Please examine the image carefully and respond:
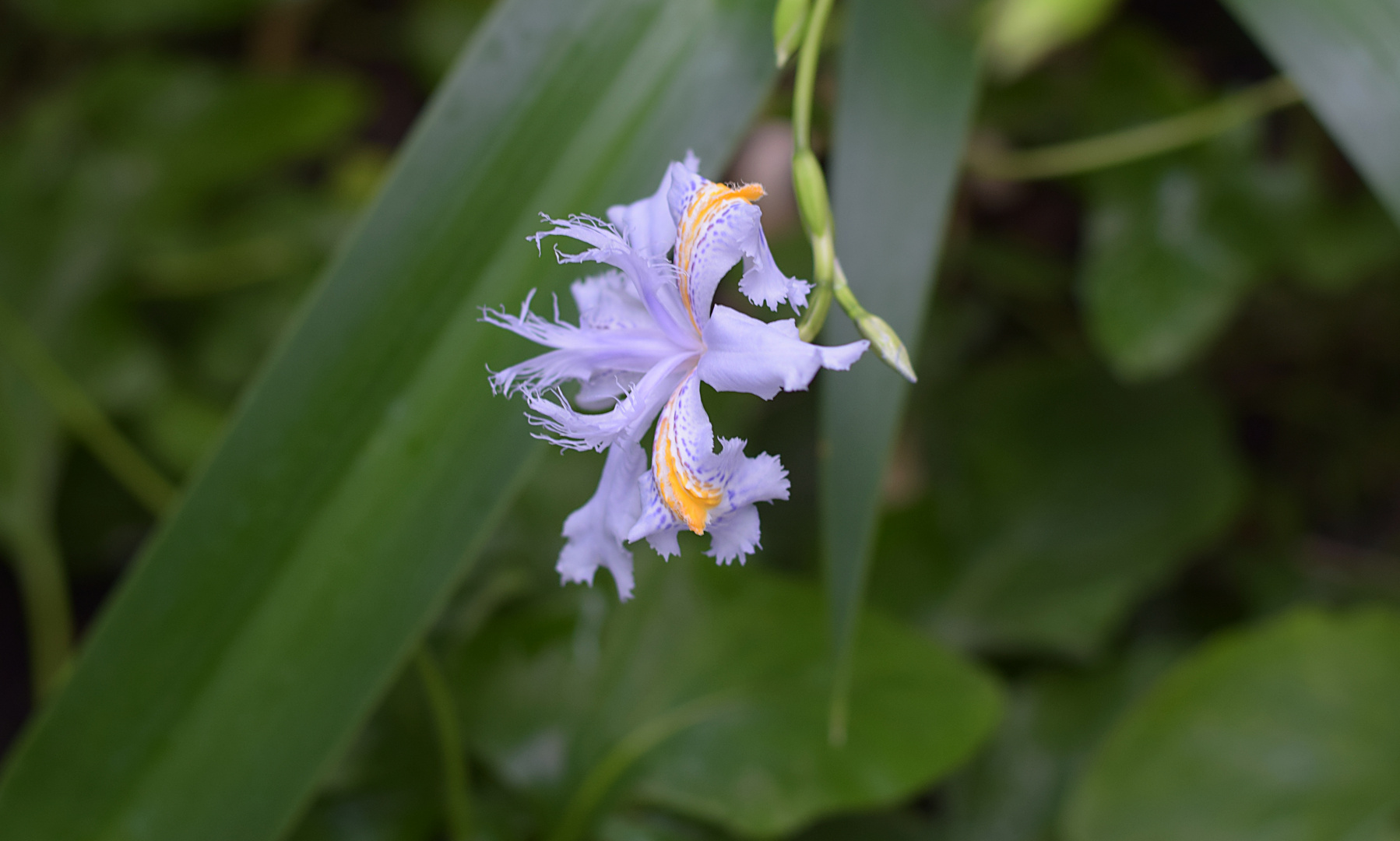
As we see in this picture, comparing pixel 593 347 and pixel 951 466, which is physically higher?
pixel 951 466

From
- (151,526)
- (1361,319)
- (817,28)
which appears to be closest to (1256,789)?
(1361,319)

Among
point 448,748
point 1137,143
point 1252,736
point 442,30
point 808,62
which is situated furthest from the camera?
point 442,30

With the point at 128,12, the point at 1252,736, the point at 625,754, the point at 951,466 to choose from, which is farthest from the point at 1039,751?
the point at 128,12

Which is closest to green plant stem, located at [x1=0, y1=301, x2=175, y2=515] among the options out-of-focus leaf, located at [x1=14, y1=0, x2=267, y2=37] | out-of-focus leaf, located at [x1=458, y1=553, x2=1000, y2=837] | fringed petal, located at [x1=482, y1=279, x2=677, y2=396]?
out-of-focus leaf, located at [x1=14, y1=0, x2=267, y2=37]

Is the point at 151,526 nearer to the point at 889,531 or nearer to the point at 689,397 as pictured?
the point at 889,531

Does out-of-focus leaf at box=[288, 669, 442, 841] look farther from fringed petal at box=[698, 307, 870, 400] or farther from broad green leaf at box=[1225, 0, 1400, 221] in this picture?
broad green leaf at box=[1225, 0, 1400, 221]

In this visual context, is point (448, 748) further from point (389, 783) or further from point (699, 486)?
point (699, 486)

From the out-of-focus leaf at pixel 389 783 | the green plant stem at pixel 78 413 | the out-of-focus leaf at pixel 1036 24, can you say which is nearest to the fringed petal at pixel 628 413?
the out-of-focus leaf at pixel 389 783
